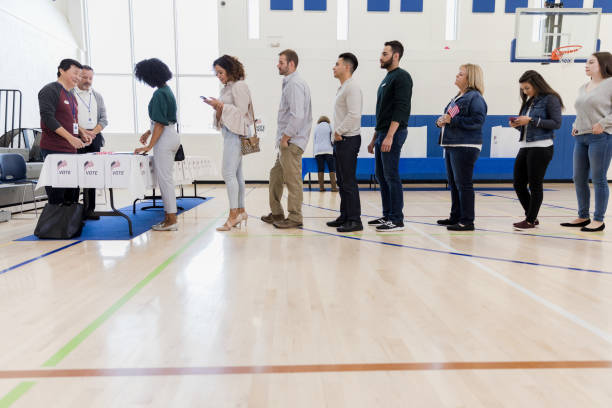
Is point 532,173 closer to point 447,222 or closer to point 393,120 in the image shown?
point 447,222

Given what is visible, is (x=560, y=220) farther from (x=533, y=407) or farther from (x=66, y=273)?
(x=66, y=273)

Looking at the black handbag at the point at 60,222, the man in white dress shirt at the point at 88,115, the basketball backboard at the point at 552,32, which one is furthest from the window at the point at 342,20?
the black handbag at the point at 60,222

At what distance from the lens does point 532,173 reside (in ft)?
11.2

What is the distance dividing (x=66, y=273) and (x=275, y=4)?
8263mm

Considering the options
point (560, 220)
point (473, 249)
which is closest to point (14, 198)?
point (473, 249)

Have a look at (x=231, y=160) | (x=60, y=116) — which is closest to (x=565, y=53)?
(x=231, y=160)

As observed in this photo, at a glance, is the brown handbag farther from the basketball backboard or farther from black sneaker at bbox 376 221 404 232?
the basketball backboard

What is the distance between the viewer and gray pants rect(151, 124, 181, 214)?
3434mm

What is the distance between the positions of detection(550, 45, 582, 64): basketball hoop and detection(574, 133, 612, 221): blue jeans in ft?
16.6

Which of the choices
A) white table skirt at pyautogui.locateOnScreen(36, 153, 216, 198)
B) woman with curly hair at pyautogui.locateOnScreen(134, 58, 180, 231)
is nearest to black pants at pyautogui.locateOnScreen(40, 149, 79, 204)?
white table skirt at pyautogui.locateOnScreen(36, 153, 216, 198)

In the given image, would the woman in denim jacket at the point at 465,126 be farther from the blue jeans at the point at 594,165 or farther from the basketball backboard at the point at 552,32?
the basketball backboard at the point at 552,32

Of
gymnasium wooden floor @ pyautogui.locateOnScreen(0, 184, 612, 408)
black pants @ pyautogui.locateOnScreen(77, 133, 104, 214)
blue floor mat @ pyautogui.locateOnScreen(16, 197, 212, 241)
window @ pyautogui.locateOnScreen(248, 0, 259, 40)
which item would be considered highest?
window @ pyautogui.locateOnScreen(248, 0, 259, 40)

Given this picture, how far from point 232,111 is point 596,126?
2.82m

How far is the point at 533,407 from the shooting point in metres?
1.10
